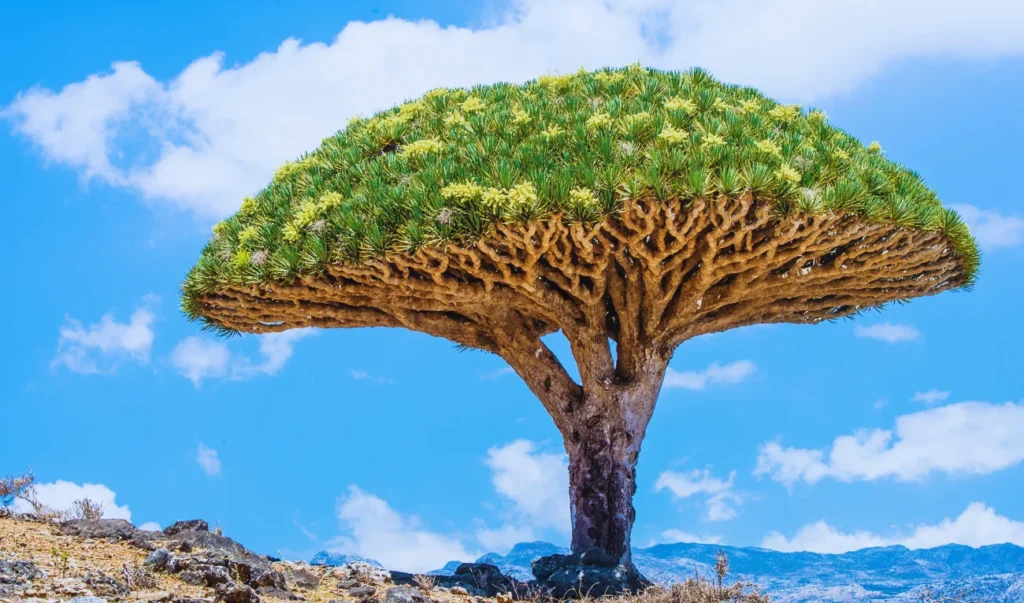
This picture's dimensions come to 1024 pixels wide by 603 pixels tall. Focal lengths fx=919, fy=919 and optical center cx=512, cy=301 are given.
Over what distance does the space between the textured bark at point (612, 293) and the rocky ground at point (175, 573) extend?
2.35 m

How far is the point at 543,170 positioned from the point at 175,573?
17.3 ft

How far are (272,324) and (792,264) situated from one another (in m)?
6.89

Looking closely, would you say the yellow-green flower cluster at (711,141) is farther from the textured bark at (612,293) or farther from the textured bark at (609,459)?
the textured bark at (609,459)

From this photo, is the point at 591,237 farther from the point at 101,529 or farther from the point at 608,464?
the point at 101,529

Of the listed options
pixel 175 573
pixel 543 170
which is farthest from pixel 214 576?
pixel 543 170

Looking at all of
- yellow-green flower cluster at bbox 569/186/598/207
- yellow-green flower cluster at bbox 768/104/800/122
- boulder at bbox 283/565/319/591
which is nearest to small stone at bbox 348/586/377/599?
boulder at bbox 283/565/319/591

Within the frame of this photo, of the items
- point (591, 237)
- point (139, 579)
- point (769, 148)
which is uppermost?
point (769, 148)

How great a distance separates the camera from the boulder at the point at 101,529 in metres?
9.81

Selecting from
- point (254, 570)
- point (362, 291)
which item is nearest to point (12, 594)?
point (254, 570)

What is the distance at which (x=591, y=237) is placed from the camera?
9.66 meters

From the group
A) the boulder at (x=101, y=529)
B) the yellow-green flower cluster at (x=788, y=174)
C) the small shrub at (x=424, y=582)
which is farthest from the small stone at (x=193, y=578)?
the yellow-green flower cluster at (x=788, y=174)

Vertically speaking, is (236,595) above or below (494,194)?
below

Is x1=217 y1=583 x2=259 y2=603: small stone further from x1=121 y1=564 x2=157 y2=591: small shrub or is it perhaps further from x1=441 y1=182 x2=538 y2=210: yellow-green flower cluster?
x1=441 y1=182 x2=538 y2=210: yellow-green flower cluster

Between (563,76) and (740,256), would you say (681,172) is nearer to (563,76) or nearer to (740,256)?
(740,256)
